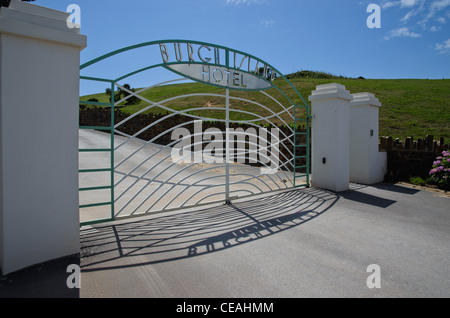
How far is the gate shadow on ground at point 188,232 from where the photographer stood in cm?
329

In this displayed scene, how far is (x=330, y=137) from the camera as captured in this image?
7.32 m

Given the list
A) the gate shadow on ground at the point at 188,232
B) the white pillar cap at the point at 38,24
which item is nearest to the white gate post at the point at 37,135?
the white pillar cap at the point at 38,24

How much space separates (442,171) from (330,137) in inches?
132

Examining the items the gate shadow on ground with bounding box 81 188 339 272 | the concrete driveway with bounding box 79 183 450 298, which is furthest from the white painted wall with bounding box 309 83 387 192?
the concrete driveway with bounding box 79 183 450 298

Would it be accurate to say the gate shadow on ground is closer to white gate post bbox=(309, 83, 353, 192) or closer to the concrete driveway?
the concrete driveway

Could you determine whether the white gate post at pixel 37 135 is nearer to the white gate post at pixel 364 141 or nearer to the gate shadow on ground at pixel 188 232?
the gate shadow on ground at pixel 188 232

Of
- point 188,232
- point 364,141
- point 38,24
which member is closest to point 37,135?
point 38,24

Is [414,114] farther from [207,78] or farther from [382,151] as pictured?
[207,78]

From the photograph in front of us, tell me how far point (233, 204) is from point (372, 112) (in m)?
5.69

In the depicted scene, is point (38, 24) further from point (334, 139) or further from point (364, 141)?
point (364, 141)

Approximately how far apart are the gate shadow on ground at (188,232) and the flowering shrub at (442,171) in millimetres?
3821

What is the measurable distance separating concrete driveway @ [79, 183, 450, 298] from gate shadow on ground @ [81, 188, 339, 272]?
12 mm
